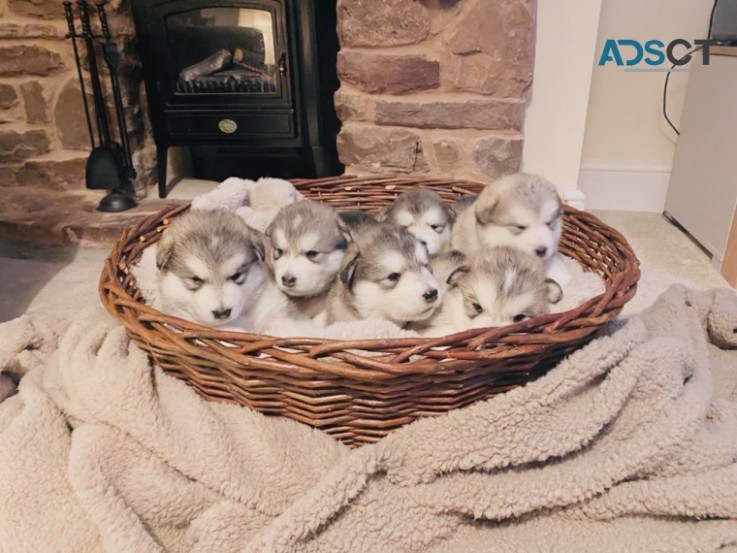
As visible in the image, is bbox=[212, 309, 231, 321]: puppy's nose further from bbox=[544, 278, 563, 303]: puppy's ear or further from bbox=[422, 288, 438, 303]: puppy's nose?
bbox=[544, 278, 563, 303]: puppy's ear

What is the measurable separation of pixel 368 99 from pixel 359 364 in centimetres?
177

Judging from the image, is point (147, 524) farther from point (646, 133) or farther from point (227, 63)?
point (646, 133)

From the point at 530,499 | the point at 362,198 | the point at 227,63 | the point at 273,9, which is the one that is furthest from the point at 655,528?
the point at 227,63

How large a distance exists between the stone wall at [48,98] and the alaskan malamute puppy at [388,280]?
2.04 m

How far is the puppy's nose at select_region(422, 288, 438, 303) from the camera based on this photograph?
125 centimetres

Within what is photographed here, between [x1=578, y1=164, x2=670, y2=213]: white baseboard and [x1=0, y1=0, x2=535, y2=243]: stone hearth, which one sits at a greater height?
[x1=0, y1=0, x2=535, y2=243]: stone hearth

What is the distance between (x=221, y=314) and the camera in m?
1.20

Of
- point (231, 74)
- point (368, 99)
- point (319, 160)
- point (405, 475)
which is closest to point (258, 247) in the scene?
point (405, 475)

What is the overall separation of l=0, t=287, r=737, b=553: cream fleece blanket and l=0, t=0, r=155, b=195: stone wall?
2.23 metres

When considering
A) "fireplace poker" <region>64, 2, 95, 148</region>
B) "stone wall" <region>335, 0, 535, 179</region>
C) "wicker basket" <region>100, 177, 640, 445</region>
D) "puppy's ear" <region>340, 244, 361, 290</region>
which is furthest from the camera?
"fireplace poker" <region>64, 2, 95, 148</region>

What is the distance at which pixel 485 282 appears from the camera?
1.23 metres

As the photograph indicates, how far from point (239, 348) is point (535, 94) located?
2.09 m

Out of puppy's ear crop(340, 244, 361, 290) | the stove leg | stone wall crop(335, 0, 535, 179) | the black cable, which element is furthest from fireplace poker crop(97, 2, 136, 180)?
the black cable

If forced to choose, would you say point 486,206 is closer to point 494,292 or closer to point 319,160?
point 494,292
